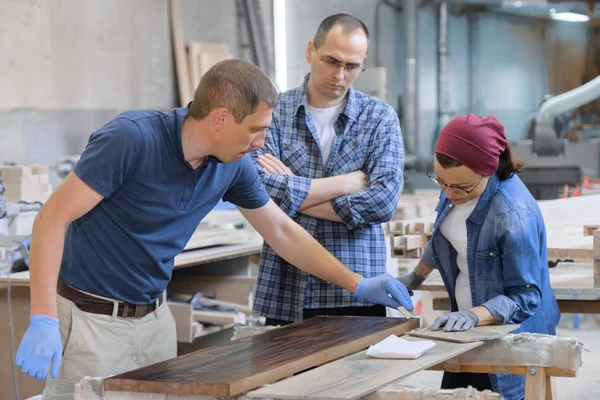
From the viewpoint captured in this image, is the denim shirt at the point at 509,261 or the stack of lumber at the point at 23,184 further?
the stack of lumber at the point at 23,184

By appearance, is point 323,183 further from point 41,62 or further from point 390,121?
point 41,62

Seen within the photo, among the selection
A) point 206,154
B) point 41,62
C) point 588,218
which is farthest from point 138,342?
point 41,62

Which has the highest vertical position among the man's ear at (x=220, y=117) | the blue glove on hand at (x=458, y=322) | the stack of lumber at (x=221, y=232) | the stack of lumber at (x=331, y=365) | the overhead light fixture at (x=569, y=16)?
the overhead light fixture at (x=569, y=16)

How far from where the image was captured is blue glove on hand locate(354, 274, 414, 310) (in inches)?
108

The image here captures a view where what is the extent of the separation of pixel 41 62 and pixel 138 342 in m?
4.20

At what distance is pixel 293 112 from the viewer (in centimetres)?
305

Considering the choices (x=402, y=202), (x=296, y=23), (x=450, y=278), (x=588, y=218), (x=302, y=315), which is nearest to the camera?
(x=450, y=278)

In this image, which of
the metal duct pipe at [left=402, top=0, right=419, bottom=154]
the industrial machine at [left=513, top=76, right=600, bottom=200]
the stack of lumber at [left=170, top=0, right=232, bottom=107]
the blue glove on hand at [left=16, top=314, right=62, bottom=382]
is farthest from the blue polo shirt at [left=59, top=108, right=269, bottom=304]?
the metal duct pipe at [left=402, top=0, right=419, bottom=154]

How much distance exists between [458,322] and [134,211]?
94 cm

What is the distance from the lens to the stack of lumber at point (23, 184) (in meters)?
4.70

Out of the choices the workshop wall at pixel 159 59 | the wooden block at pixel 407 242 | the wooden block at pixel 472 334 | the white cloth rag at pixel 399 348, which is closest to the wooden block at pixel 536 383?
the wooden block at pixel 472 334

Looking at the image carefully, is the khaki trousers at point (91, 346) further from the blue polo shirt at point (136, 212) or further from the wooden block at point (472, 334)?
the wooden block at point (472, 334)

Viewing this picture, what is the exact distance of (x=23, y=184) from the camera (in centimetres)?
470

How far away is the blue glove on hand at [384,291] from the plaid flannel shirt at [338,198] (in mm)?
202
